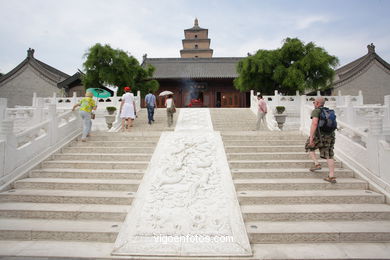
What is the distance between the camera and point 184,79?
21375mm

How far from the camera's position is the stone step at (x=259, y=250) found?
8.45 feet

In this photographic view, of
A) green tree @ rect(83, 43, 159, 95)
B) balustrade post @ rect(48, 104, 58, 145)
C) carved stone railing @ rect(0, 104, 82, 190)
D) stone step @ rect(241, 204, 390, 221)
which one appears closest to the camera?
stone step @ rect(241, 204, 390, 221)

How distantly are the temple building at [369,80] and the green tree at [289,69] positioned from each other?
16.8ft

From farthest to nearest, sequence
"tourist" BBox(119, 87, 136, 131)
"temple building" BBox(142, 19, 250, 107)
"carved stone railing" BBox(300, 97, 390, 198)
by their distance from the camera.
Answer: "temple building" BBox(142, 19, 250, 107) → "tourist" BBox(119, 87, 136, 131) → "carved stone railing" BBox(300, 97, 390, 198)

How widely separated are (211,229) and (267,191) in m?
1.36

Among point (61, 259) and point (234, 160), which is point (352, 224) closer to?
point (234, 160)

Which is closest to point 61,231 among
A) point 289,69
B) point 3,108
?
point 3,108

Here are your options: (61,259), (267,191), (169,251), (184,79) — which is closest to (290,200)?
(267,191)

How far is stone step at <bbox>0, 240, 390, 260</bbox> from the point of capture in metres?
2.58

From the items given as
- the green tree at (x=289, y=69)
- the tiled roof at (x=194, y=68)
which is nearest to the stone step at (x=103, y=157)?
the green tree at (x=289, y=69)

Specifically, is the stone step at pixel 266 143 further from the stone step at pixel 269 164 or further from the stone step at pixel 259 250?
the stone step at pixel 259 250

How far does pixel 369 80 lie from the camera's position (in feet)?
58.2

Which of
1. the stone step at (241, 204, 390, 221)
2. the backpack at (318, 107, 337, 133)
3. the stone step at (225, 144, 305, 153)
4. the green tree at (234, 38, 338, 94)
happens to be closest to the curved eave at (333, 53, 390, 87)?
the green tree at (234, 38, 338, 94)

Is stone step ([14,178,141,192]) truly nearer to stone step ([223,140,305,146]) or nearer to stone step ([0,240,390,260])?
stone step ([0,240,390,260])
